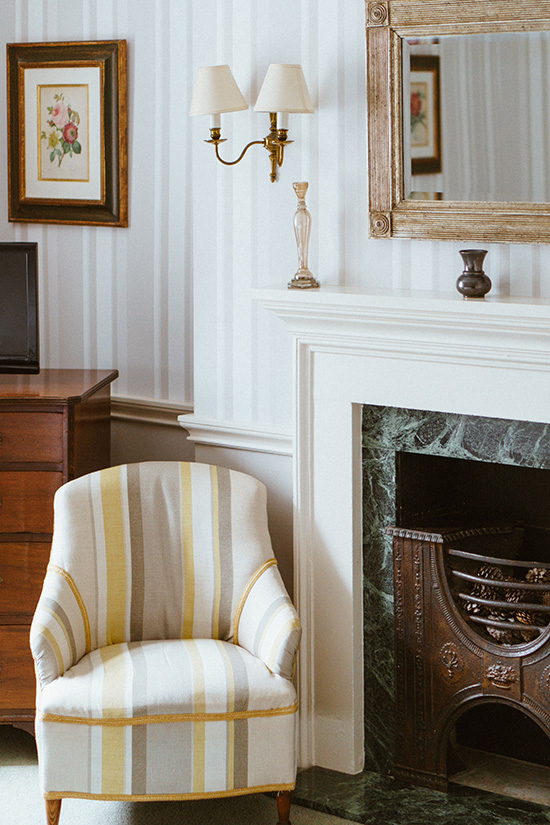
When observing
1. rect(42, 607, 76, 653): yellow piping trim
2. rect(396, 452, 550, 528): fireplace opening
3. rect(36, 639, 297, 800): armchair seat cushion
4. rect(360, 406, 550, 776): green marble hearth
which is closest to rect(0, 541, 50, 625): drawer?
rect(42, 607, 76, 653): yellow piping trim

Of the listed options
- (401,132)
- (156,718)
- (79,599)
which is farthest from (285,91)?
(156,718)

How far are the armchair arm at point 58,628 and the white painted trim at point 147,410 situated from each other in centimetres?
100

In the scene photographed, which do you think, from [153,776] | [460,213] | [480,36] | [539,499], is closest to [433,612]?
[539,499]

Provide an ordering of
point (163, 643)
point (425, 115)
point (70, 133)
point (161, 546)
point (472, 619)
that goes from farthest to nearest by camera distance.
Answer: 1. point (70, 133)
2. point (161, 546)
3. point (163, 643)
4. point (472, 619)
5. point (425, 115)

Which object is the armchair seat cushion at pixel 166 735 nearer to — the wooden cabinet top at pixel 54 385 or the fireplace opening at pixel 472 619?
the fireplace opening at pixel 472 619

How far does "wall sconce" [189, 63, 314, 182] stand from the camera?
2.75 meters

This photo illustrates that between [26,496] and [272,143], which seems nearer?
[272,143]

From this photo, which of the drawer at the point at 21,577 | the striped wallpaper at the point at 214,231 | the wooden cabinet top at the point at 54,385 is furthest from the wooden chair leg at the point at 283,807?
the wooden cabinet top at the point at 54,385

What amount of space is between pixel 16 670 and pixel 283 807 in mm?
924

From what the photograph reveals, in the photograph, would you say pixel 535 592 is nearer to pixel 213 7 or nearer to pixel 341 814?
pixel 341 814

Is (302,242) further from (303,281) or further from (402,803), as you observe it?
(402,803)

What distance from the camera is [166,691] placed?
260 centimetres

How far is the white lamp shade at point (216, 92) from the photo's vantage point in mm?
2867

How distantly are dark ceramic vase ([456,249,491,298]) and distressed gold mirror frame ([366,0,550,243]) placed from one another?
0.10 meters
